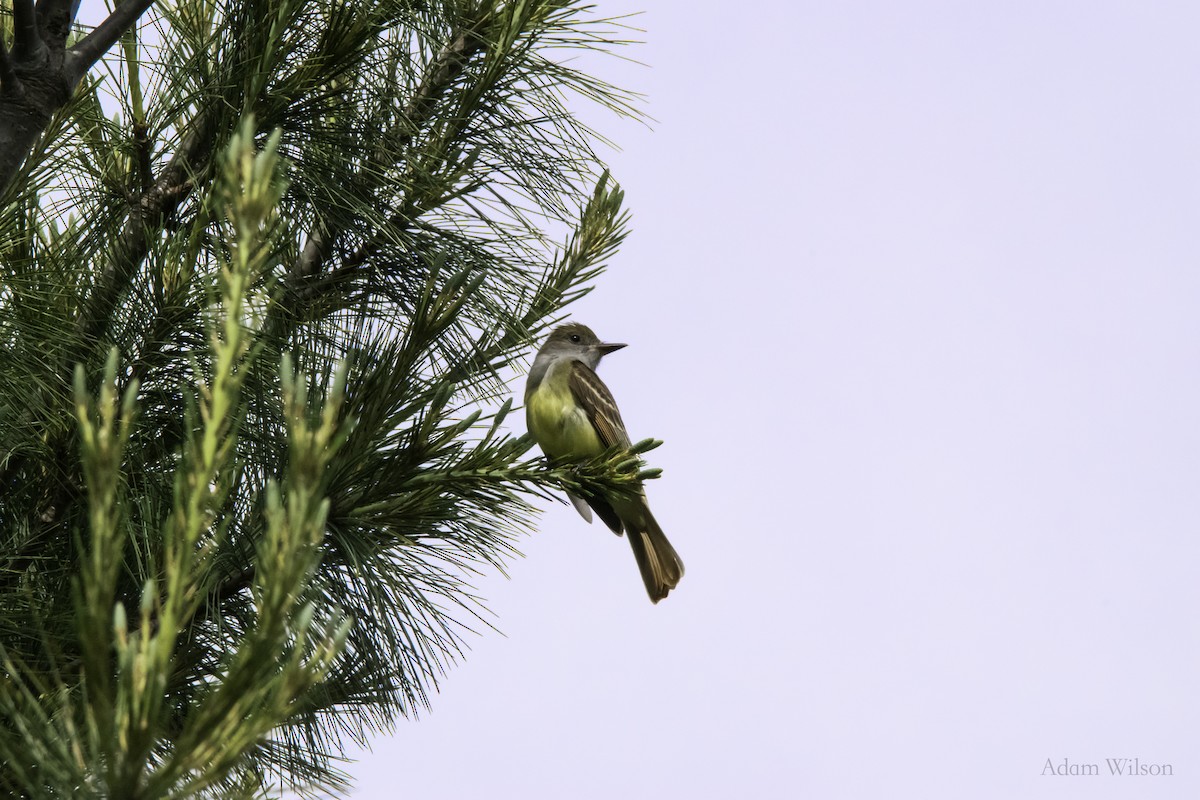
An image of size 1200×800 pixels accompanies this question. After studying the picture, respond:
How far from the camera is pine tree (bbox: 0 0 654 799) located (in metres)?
2.55

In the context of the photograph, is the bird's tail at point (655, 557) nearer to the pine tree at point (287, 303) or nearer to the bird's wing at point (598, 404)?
the bird's wing at point (598, 404)

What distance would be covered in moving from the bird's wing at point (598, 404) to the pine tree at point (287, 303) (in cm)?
215

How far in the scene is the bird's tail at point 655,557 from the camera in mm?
5627

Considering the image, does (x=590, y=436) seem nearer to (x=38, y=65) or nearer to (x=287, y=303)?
(x=287, y=303)

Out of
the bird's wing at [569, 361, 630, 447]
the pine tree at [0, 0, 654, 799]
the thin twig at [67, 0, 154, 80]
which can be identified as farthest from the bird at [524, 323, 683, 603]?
the thin twig at [67, 0, 154, 80]

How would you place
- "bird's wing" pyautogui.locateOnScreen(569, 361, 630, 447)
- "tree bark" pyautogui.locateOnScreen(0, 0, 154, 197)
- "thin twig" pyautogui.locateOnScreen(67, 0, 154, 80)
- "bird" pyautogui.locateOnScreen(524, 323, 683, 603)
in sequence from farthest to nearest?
"bird's wing" pyautogui.locateOnScreen(569, 361, 630, 447), "bird" pyautogui.locateOnScreen(524, 323, 683, 603), "thin twig" pyautogui.locateOnScreen(67, 0, 154, 80), "tree bark" pyautogui.locateOnScreen(0, 0, 154, 197)

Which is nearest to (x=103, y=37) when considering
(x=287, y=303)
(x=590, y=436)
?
(x=287, y=303)

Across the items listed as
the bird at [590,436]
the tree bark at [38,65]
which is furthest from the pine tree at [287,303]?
the bird at [590,436]

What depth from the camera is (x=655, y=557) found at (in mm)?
5715

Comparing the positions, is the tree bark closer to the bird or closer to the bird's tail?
the bird

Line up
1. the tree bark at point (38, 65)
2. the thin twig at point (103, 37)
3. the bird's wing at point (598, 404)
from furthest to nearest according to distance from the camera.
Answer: the bird's wing at point (598, 404) → the thin twig at point (103, 37) → the tree bark at point (38, 65)

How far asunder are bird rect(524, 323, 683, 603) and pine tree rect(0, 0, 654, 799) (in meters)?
2.02

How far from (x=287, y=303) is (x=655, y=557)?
2967mm

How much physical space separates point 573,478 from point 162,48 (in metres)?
1.73
